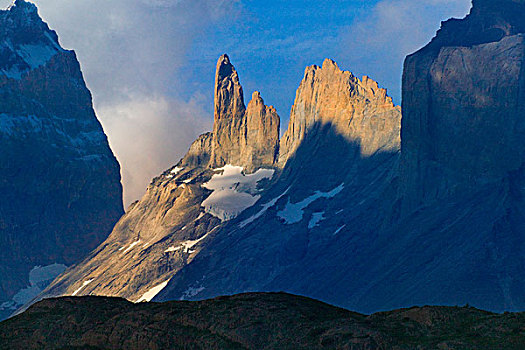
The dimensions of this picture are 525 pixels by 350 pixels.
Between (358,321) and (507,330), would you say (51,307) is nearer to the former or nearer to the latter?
(358,321)

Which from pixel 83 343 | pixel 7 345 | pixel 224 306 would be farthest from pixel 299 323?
pixel 7 345

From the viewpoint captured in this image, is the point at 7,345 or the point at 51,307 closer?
the point at 7,345

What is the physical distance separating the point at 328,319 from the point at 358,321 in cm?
237

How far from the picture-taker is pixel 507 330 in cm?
4872

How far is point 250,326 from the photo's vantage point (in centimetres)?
5503

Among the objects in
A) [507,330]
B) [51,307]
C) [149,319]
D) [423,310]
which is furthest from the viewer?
[51,307]

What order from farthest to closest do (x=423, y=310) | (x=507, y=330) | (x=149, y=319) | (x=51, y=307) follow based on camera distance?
(x=51, y=307)
(x=149, y=319)
(x=423, y=310)
(x=507, y=330)

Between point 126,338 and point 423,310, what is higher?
point 423,310

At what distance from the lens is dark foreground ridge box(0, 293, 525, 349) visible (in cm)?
4934

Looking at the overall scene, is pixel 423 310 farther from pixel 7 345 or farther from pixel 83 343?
pixel 7 345

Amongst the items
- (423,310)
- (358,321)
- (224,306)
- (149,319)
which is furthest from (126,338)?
(423,310)

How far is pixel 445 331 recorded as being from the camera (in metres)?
50.6

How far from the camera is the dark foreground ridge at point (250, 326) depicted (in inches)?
1943

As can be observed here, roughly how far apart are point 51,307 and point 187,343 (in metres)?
15.6
